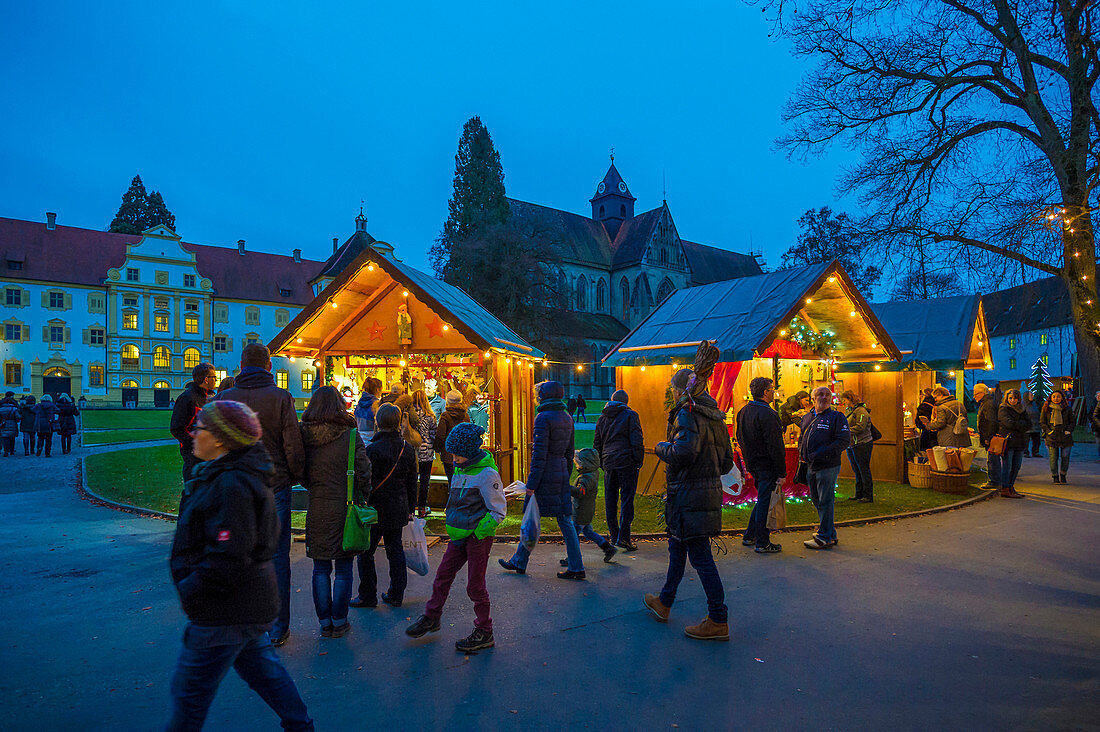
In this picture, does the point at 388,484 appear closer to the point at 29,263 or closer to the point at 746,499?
the point at 746,499

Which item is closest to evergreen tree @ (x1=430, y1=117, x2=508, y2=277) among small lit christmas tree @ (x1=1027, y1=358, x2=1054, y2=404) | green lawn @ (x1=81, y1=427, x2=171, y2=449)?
green lawn @ (x1=81, y1=427, x2=171, y2=449)

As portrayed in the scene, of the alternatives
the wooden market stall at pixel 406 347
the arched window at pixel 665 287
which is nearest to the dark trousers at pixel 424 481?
the wooden market stall at pixel 406 347

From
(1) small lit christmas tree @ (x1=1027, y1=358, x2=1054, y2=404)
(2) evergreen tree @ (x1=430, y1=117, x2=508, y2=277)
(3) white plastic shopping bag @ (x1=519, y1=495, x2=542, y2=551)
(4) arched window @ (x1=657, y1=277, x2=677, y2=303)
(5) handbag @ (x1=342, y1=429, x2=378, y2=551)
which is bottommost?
(3) white plastic shopping bag @ (x1=519, y1=495, x2=542, y2=551)

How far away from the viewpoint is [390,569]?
5824 mm

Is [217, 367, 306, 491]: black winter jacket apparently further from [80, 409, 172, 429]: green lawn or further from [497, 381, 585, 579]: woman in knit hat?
[80, 409, 172, 429]: green lawn

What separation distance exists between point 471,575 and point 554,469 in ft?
5.91

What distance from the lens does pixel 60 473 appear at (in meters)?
15.0

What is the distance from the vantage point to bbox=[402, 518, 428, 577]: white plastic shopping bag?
5.50m

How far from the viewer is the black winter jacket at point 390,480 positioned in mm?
5723

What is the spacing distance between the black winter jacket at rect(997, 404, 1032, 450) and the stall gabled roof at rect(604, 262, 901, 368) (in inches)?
83.3

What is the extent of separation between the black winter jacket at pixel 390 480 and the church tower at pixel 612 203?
71050mm

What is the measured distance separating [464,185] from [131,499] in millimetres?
41965

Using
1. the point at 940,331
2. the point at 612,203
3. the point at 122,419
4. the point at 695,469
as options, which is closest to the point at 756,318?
the point at 695,469

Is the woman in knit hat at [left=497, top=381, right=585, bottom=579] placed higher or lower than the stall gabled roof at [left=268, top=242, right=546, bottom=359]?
lower
